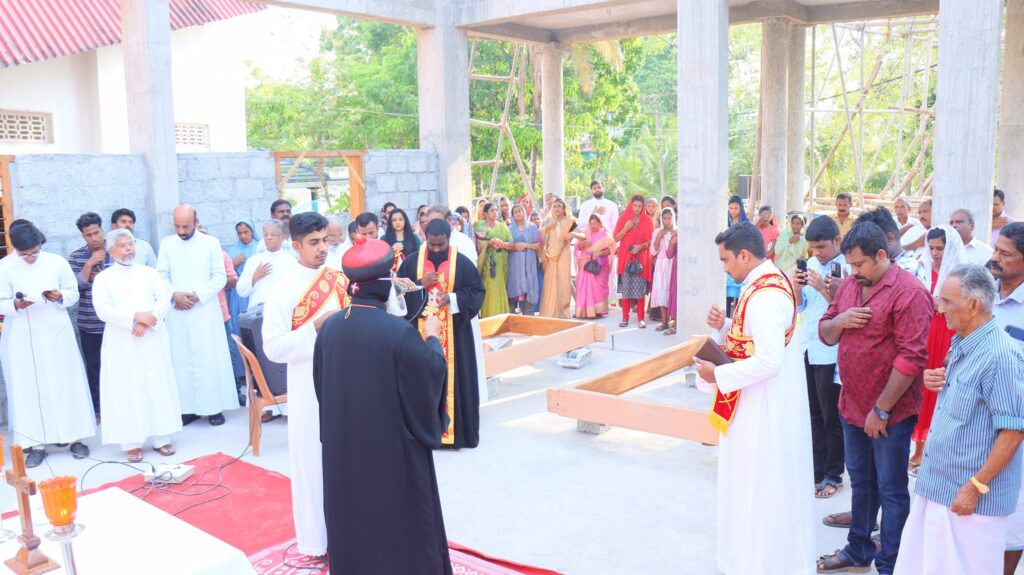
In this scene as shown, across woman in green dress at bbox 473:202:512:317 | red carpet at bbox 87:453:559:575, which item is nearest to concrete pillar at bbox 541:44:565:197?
woman in green dress at bbox 473:202:512:317

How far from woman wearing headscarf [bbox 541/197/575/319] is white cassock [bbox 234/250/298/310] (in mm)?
4552

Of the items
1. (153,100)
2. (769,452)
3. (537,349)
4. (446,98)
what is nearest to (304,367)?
(769,452)

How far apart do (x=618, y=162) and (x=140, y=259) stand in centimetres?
2378

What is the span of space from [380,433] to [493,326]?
5.95 meters

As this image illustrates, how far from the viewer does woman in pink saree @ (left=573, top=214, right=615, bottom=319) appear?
37.4ft

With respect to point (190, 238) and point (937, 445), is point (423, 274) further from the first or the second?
point (937, 445)

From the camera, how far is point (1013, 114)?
36.1 feet

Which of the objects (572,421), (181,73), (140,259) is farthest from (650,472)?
(181,73)

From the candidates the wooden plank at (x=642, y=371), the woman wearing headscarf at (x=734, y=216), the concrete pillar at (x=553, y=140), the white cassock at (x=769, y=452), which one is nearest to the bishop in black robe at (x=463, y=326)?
the wooden plank at (x=642, y=371)

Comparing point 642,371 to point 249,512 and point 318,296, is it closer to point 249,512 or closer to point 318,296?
point 249,512

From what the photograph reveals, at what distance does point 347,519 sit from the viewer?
12.1ft

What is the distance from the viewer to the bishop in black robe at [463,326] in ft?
21.2

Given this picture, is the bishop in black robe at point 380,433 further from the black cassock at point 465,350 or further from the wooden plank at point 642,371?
the wooden plank at point 642,371

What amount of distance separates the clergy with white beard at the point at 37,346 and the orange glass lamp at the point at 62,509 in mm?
4227
